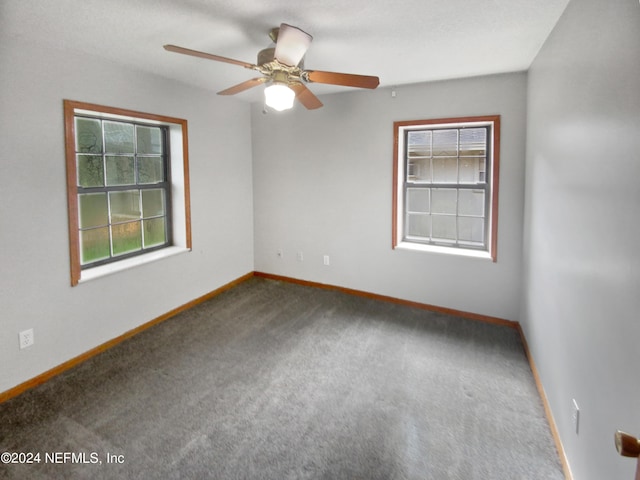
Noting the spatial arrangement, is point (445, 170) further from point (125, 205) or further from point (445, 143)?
point (125, 205)

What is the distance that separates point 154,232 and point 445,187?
10.4ft

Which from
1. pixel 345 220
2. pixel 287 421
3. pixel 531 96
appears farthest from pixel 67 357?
pixel 531 96

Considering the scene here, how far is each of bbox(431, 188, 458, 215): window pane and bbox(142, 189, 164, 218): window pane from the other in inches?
117

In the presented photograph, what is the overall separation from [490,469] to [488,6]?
2493mm

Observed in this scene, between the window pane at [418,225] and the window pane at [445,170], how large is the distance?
0.44m

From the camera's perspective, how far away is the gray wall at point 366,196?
11.1 ft

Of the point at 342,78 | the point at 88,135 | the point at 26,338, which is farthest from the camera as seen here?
the point at 88,135

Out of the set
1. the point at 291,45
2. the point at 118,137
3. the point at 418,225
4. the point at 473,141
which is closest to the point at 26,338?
the point at 118,137

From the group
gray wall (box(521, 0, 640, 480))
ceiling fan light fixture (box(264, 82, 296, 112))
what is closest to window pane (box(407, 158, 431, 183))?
gray wall (box(521, 0, 640, 480))

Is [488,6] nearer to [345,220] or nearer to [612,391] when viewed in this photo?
[612,391]

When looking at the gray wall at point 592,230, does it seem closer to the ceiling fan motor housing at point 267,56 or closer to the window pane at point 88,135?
the ceiling fan motor housing at point 267,56

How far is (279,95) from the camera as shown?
2.36 metres

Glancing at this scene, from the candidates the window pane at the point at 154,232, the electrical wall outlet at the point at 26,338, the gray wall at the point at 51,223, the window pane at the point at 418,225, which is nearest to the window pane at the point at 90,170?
the gray wall at the point at 51,223

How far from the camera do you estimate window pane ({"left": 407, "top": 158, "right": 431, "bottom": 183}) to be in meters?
3.93
